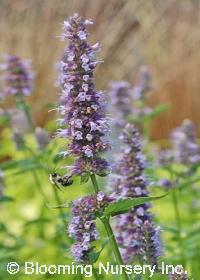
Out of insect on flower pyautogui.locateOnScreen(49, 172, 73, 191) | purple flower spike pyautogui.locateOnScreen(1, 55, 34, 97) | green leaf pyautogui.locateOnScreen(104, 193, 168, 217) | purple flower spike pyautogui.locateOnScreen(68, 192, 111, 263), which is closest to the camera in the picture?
green leaf pyautogui.locateOnScreen(104, 193, 168, 217)

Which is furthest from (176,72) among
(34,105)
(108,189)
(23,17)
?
(108,189)

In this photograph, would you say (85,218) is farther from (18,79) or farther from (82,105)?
(18,79)

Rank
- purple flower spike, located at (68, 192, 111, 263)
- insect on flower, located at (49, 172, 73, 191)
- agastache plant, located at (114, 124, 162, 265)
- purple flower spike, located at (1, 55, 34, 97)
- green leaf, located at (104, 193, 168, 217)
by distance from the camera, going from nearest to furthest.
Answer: green leaf, located at (104, 193, 168, 217) < purple flower spike, located at (68, 192, 111, 263) < insect on flower, located at (49, 172, 73, 191) < agastache plant, located at (114, 124, 162, 265) < purple flower spike, located at (1, 55, 34, 97)

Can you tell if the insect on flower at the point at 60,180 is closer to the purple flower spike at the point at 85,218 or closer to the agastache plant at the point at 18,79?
the purple flower spike at the point at 85,218

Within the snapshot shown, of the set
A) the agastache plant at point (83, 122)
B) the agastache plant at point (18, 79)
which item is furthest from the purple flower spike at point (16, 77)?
the agastache plant at point (83, 122)

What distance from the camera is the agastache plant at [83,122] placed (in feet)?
9.21

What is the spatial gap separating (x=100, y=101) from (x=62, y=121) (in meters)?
0.16

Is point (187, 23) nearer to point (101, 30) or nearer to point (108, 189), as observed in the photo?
point (101, 30)

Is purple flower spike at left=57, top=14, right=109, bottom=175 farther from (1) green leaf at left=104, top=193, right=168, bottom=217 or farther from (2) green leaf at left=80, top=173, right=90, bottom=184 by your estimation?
(1) green leaf at left=104, top=193, right=168, bottom=217

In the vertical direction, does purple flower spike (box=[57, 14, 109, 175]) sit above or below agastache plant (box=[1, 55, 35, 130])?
below

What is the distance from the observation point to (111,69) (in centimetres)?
1189

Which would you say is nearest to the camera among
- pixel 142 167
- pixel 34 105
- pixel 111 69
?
pixel 142 167

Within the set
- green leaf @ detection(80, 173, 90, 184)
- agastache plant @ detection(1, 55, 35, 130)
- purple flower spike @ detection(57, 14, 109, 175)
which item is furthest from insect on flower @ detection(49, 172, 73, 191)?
agastache plant @ detection(1, 55, 35, 130)

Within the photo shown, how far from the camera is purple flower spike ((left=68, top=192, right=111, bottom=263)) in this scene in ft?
9.49
